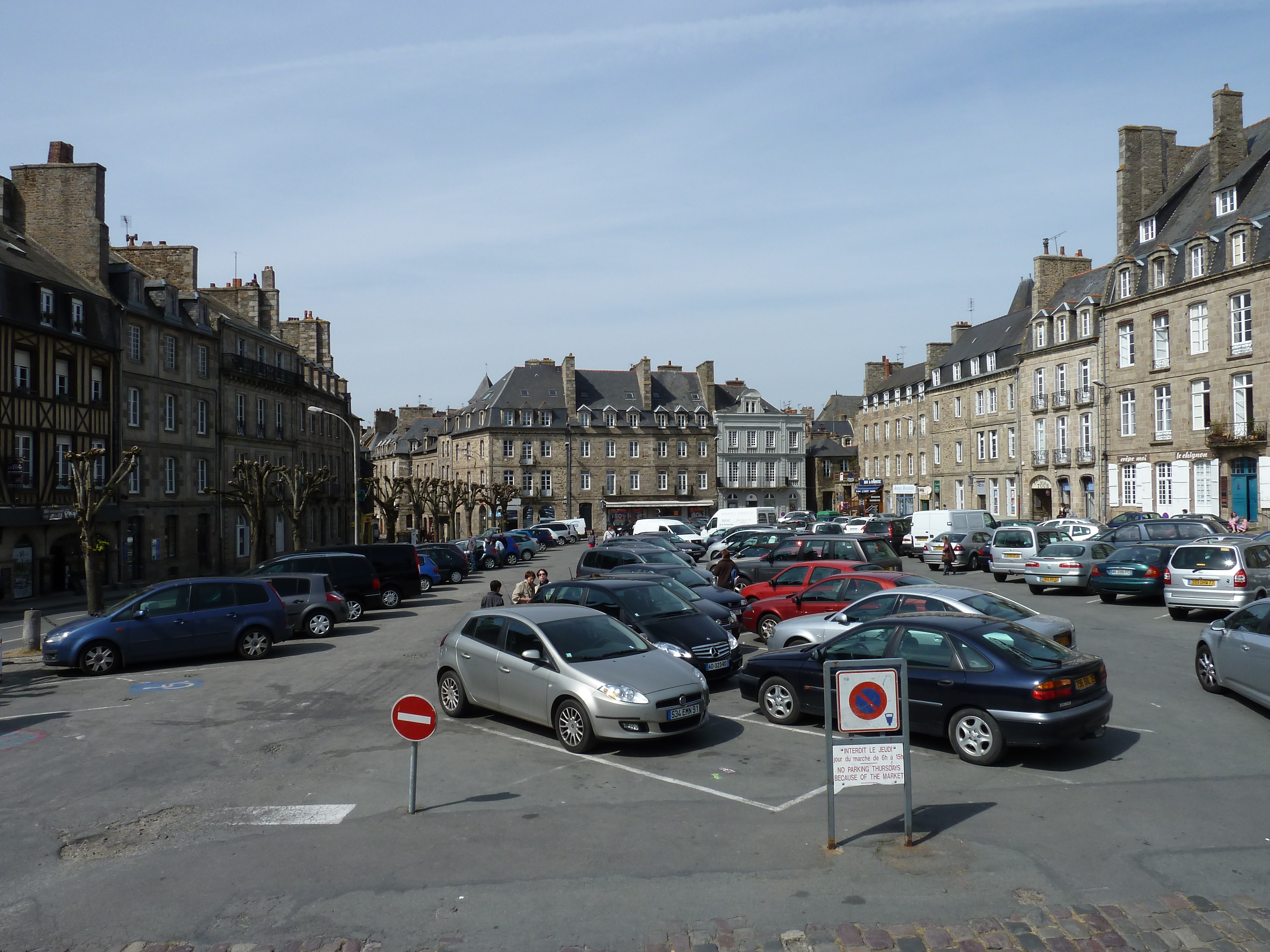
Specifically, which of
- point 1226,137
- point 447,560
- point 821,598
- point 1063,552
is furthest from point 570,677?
point 1226,137

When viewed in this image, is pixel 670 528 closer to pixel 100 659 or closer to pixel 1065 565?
pixel 1065 565

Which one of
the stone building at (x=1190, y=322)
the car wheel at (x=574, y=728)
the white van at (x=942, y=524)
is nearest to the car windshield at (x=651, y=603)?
the car wheel at (x=574, y=728)

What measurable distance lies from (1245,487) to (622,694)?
37.8 m

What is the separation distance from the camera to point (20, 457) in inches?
1186

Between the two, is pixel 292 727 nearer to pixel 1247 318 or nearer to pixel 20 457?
pixel 20 457

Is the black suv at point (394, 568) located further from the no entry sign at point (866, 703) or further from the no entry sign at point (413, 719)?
the no entry sign at point (866, 703)

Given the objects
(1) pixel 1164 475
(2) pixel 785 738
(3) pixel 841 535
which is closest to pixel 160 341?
(3) pixel 841 535

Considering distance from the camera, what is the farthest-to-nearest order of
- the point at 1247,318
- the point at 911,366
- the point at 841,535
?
the point at 911,366, the point at 1247,318, the point at 841,535

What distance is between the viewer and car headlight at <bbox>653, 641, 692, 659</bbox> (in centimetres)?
1265

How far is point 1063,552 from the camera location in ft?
79.3

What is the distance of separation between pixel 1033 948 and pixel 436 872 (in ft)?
13.0

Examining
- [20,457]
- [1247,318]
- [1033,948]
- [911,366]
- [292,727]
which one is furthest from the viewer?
[911,366]

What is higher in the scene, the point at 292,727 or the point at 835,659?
the point at 835,659

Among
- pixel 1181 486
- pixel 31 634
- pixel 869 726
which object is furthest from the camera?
pixel 1181 486
